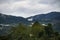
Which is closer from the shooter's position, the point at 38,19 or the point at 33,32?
the point at 33,32

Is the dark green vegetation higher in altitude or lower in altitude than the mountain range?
lower

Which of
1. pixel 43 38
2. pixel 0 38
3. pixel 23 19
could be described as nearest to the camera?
pixel 0 38

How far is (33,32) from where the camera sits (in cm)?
725

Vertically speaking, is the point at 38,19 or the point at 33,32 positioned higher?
the point at 38,19

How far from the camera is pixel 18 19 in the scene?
25.9ft

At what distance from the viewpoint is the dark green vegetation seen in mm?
7025

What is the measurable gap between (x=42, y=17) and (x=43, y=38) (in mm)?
1243

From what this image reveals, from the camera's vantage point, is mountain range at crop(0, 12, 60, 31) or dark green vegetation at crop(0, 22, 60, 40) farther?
mountain range at crop(0, 12, 60, 31)

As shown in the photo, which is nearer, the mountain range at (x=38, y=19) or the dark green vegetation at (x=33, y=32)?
the dark green vegetation at (x=33, y=32)

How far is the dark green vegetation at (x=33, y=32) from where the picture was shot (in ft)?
23.0

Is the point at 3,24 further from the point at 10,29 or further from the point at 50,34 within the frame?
the point at 50,34

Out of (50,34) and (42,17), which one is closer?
(50,34)

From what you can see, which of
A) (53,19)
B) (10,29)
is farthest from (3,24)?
(53,19)

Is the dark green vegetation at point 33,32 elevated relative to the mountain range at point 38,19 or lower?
lower
